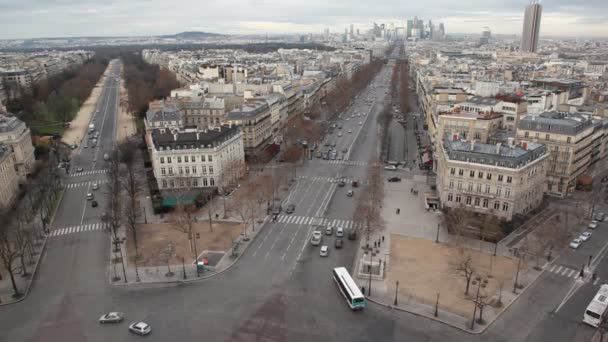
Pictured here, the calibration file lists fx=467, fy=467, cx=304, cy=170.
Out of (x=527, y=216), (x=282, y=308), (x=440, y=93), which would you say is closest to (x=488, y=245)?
(x=527, y=216)

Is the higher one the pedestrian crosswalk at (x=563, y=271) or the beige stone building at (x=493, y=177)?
the beige stone building at (x=493, y=177)

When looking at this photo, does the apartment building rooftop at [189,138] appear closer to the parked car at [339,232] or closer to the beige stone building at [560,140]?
the parked car at [339,232]

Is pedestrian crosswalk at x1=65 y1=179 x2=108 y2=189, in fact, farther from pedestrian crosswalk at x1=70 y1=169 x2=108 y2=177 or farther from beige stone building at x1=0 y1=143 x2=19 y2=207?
beige stone building at x1=0 y1=143 x2=19 y2=207

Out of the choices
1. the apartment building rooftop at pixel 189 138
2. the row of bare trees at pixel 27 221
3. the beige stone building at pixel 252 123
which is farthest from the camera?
the beige stone building at pixel 252 123

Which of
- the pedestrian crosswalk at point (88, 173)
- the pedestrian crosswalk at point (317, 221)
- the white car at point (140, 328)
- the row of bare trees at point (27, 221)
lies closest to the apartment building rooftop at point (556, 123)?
the pedestrian crosswalk at point (317, 221)

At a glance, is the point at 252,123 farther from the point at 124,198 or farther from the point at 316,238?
the point at 316,238

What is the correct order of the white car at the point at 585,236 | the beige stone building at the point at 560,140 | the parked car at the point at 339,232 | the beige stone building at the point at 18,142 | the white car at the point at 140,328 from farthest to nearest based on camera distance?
the beige stone building at the point at 18,142 < the beige stone building at the point at 560,140 < the parked car at the point at 339,232 < the white car at the point at 585,236 < the white car at the point at 140,328

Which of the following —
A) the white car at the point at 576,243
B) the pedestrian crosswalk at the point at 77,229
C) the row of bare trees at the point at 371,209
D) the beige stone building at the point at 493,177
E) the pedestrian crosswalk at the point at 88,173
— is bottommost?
→ the pedestrian crosswalk at the point at 77,229

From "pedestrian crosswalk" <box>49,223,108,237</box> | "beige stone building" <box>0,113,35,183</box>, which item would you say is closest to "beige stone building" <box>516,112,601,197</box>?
"pedestrian crosswalk" <box>49,223,108,237</box>
